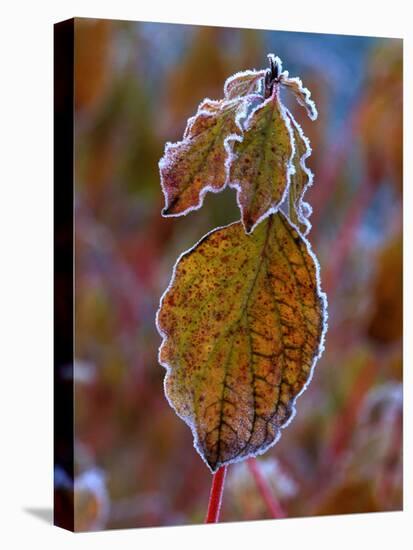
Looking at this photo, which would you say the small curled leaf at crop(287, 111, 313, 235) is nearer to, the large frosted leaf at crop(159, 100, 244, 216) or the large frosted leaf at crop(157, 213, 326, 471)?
the large frosted leaf at crop(157, 213, 326, 471)

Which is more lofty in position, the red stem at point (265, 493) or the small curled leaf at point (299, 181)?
the small curled leaf at point (299, 181)

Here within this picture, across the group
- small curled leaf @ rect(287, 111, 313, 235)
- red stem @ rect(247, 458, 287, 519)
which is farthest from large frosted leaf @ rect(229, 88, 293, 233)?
red stem @ rect(247, 458, 287, 519)

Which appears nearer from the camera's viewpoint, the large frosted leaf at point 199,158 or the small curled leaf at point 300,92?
the large frosted leaf at point 199,158

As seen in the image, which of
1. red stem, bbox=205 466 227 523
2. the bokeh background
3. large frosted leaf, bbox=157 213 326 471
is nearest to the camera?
the bokeh background

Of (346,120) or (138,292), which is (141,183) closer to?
(138,292)

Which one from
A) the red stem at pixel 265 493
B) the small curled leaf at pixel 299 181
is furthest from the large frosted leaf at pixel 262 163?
the red stem at pixel 265 493

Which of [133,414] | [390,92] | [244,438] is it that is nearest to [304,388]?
[244,438]

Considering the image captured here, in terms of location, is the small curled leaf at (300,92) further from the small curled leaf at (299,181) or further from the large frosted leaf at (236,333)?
the large frosted leaf at (236,333)
